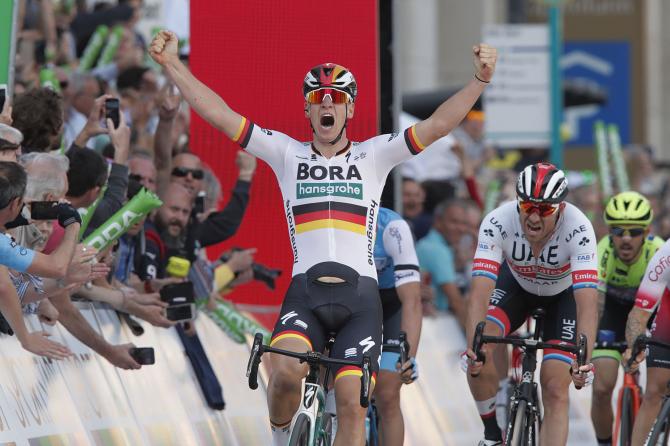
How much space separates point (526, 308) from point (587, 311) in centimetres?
110

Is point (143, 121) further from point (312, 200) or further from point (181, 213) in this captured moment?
point (312, 200)

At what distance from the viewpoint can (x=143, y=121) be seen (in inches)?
530

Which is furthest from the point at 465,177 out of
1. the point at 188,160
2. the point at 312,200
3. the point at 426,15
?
the point at 426,15

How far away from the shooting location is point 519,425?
9.30 meters

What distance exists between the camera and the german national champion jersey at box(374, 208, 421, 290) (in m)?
10.1

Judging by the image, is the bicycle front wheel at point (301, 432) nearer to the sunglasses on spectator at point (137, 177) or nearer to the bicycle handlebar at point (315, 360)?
the bicycle handlebar at point (315, 360)

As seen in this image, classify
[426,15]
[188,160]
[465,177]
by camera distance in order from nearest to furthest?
[188,160] < [465,177] < [426,15]

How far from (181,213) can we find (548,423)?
3.06m

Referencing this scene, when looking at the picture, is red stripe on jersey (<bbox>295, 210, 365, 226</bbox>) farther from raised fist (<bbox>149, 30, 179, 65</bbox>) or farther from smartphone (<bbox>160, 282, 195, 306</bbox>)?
smartphone (<bbox>160, 282, 195, 306</bbox>)

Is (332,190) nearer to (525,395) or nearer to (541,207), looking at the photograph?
(541,207)

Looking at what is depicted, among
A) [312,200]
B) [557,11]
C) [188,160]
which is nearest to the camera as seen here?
[312,200]

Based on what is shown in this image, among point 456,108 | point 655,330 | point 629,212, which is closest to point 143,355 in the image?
point 456,108

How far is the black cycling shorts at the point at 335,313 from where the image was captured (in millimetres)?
8195

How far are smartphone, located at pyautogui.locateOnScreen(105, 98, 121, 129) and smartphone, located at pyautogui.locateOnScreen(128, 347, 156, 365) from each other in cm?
150
